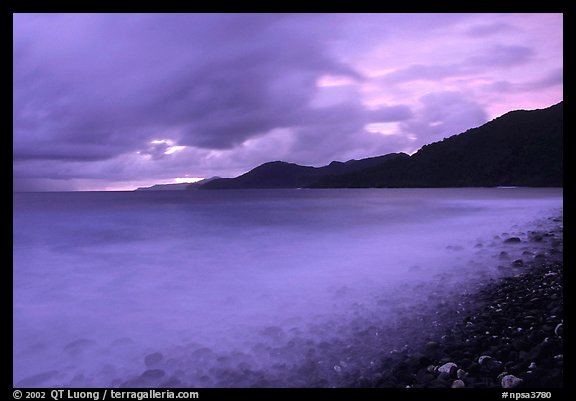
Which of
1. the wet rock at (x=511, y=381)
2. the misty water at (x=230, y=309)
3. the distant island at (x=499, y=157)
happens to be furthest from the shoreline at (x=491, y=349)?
the distant island at (x=499, y=157)

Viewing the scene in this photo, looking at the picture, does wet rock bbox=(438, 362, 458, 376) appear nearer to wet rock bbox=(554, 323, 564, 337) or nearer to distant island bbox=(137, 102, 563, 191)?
wet rock bbox=(554, 323, 564, 337)

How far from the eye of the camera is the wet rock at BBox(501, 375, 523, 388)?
416 cm

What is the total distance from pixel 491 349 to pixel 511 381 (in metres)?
0.74

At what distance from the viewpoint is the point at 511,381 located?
165 inches

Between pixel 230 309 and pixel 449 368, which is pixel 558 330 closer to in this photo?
pixel 449 368

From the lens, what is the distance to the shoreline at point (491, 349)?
4.34m

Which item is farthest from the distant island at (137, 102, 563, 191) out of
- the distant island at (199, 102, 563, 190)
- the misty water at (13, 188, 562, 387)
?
the misty water at (13, 188, 562, 387)

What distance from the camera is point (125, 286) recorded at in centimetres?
901

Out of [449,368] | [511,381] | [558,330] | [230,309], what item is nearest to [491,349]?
[511,381]

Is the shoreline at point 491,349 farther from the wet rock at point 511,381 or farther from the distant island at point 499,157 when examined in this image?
the distant island at point 499,157

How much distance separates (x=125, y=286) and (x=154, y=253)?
450 centimetres

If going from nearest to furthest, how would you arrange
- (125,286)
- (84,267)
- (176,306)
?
(176,306)
(125,286)
(84,267)
